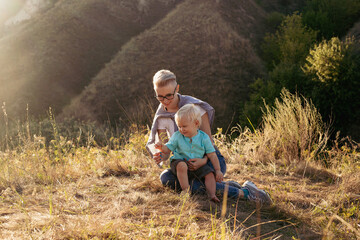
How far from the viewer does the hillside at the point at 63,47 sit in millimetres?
24438

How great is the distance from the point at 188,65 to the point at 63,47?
12516 mm

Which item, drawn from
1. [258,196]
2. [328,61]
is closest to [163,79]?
[258,196]

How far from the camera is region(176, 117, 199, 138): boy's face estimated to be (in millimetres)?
2819

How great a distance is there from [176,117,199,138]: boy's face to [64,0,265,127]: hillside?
17.7m

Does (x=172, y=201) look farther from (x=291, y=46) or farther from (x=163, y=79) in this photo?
(x=291, y=46)

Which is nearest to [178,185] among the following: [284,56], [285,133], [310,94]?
[285,133]

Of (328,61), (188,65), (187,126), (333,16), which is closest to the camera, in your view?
(187,126)

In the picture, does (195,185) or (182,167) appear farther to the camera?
(195,185)

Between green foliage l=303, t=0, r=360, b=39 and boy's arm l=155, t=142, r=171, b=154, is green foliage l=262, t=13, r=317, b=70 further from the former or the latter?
boy's arm l=155, t=142, r=171, b=154

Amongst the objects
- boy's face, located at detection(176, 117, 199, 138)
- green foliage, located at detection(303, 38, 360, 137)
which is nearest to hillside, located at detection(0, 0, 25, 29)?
green foliage, located at detection(303, 38, 360, 137)

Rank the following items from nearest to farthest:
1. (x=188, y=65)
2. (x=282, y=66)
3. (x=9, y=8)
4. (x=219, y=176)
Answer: (x=219, y=176) < (x=282, y=66) < (x=188, y=65) < (x=9, y=8)

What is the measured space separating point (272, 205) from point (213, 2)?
35647mm

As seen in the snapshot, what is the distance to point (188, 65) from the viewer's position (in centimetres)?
2678

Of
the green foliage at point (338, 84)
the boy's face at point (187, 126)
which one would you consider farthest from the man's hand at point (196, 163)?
the green foliage at point (338, 84)
